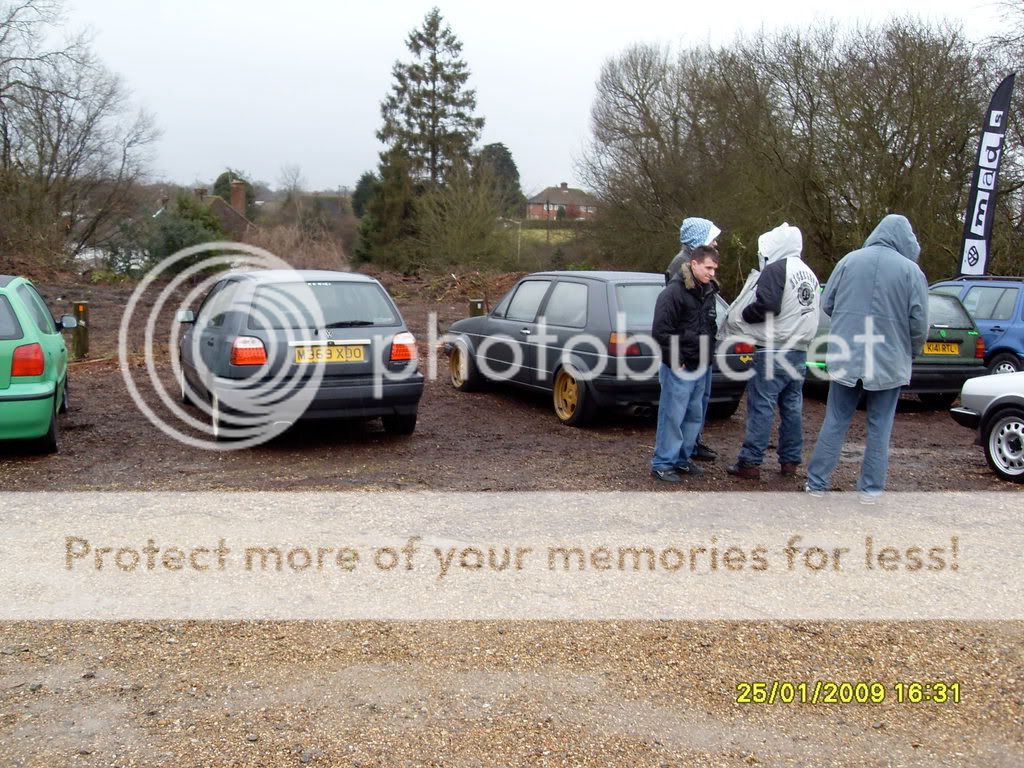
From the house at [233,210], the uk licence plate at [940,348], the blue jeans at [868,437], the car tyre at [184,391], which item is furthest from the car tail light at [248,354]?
the house at [233,210]

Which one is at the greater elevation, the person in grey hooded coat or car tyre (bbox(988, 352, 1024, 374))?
the person in grey hooded coat

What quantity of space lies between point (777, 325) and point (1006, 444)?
248cm

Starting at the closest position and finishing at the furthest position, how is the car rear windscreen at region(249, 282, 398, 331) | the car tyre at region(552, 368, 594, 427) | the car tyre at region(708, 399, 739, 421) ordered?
the car rear windscreen at region(249, 282, 398, 331) < the car tyre at region(552, 368, 594, 427) < the car tyre at region(708, 399, 739, 421)

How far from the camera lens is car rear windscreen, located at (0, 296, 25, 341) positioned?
7.33 metres

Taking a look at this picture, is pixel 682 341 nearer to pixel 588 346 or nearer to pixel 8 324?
pixel 588 346

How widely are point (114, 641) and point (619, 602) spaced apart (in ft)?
7.73

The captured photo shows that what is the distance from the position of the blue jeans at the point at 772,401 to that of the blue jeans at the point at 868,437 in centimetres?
45

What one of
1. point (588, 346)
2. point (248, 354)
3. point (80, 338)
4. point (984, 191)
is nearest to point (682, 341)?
point (588, 346)

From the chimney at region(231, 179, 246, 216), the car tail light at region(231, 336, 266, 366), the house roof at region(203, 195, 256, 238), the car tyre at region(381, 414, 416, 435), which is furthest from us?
the chimney at region(231, 179, 246, 216)

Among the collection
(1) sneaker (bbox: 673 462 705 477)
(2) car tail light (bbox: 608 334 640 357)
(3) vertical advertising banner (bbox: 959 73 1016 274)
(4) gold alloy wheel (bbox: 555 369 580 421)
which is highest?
(3) vertical advertising banner (bbox: 959 73 1016 274)

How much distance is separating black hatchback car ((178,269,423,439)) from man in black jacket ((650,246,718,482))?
2.29 m

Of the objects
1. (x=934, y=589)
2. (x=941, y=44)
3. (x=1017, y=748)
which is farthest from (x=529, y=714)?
(x=941, y=44)

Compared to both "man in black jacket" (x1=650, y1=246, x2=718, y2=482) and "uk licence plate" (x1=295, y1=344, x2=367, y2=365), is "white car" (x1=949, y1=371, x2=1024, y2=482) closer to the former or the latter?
"man in black jacket" (x1=650, y1=246, x2=718, y2=482)

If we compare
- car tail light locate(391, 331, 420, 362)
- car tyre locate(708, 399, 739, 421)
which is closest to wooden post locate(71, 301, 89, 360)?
car tail light locate(391, 331, 420, 362)
